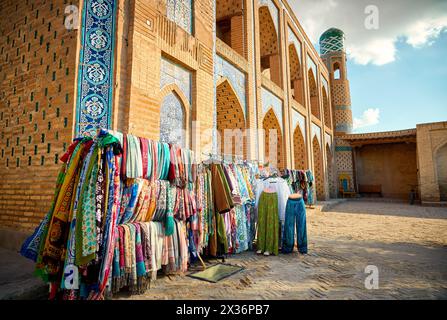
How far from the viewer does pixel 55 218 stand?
2709mm

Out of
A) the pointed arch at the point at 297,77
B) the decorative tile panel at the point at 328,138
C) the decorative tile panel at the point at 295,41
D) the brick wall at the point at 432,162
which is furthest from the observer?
the decorative tile panel at the point at 328,138

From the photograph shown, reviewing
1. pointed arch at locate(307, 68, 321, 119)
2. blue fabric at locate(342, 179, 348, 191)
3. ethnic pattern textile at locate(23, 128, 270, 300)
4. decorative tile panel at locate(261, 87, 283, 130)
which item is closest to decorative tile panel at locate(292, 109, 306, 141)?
decorative tile panel at locate(261, 87, 283, 130)

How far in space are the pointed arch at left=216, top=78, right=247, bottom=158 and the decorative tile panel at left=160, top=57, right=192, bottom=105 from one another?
2.41m

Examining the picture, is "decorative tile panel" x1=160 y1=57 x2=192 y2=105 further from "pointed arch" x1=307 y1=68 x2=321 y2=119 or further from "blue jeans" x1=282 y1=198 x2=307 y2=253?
"pointed arch" x1=307 y1=68 x2=321 y2=119

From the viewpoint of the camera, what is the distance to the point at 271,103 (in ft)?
34.6

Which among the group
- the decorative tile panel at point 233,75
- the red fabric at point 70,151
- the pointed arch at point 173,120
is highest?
the decorative tile panel at point 233,75

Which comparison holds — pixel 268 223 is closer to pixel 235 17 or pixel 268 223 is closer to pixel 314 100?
pixel 235 17

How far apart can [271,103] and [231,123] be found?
2981mm

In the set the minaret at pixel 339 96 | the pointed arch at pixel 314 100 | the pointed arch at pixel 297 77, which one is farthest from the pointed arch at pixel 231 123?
the minaret at pixel 339 96

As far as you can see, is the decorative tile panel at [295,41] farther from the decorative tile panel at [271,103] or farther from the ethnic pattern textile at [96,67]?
the ethnic pattern textile at [96,67]

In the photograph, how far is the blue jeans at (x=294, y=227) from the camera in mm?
4945

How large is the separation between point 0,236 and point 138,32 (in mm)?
4638

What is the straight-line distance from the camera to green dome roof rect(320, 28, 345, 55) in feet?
77.4

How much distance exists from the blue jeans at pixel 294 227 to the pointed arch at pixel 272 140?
599 cm
